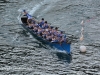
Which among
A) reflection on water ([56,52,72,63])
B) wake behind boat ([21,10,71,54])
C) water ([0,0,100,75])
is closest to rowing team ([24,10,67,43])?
wake behind boat ([21,10,71,54])

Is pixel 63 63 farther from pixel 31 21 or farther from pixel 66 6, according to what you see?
pixel 66 6

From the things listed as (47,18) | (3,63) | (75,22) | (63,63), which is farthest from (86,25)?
Result: (3,63)

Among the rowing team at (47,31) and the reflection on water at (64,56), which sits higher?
the rowing team at (47,31)

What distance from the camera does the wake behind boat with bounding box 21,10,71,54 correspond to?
3791 centimetres

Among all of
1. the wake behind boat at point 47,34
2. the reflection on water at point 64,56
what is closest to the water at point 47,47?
the reflection on water at point 64,56

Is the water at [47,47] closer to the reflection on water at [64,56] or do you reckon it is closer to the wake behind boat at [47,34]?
the reflection on water at [64,56]

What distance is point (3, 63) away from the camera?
121 feet

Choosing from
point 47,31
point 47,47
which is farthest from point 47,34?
point 47,47

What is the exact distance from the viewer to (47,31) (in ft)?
136

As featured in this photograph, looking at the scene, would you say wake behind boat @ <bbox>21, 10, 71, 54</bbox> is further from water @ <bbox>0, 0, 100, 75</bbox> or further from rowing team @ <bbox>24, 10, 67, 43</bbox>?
water @ <bbox>0, 0, 100, 75</bbox>

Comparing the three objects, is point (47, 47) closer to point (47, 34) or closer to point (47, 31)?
point (47, 34)

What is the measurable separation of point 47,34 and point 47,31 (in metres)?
0.51

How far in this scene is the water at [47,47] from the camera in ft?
116

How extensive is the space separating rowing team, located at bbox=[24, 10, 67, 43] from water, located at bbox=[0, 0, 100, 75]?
4.77 feet
